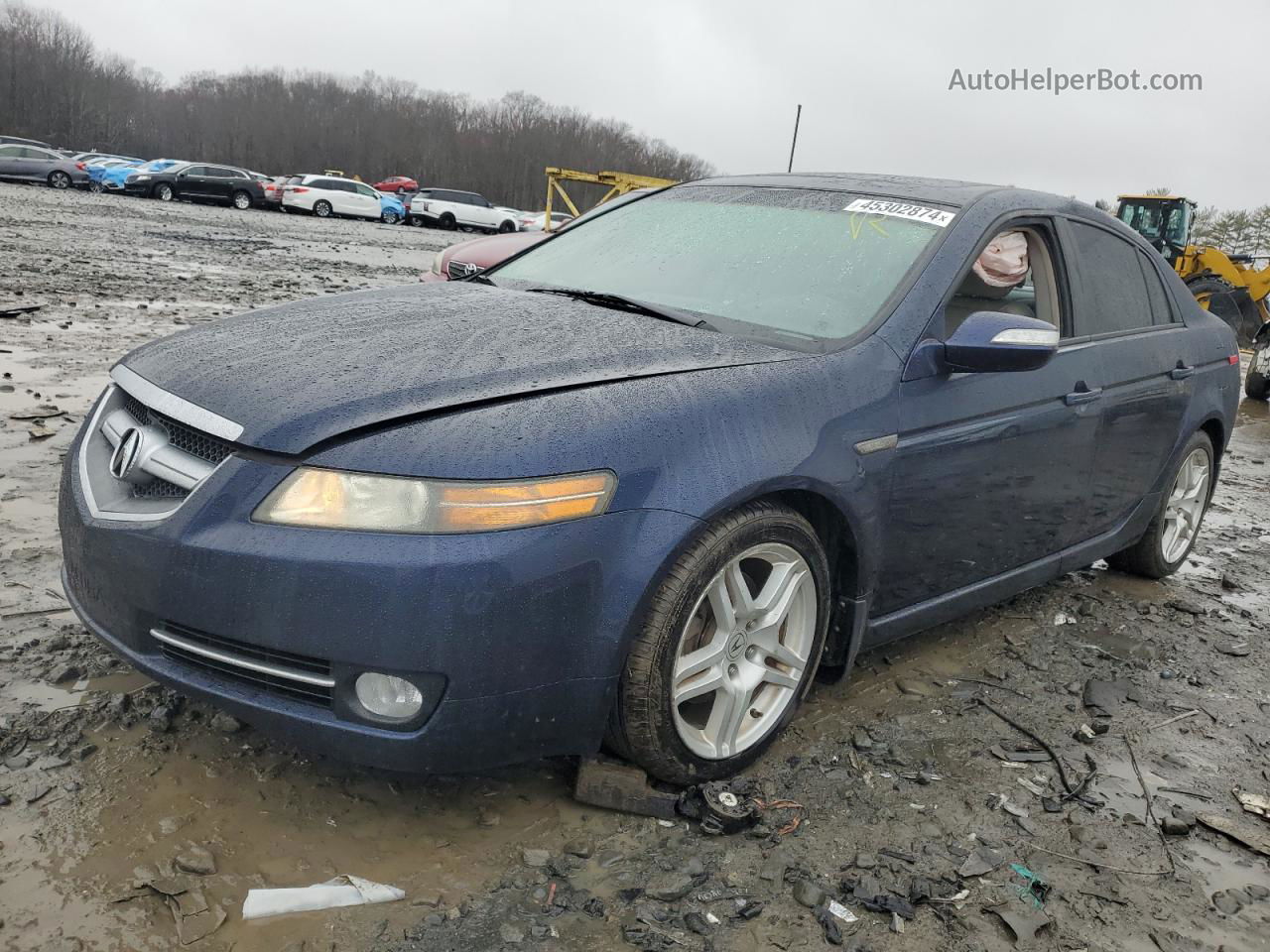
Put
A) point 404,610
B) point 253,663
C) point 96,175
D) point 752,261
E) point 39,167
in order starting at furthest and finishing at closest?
point 96,175
point 39,167
point 752,261
point 253,663
point 404,610

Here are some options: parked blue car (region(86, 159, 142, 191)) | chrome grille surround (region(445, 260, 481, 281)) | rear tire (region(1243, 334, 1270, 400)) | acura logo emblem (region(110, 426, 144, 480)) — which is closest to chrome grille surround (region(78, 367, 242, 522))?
acura logo emblem (region(110, 426, 144, 480))

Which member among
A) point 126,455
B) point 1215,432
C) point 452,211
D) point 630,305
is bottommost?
point 126,455

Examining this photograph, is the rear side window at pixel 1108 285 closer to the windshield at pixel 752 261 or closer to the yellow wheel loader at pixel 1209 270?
the windshield at pixel 752 261

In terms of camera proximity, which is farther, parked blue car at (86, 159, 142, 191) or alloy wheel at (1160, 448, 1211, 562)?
parked blue car at (86, 159, 142, 191)

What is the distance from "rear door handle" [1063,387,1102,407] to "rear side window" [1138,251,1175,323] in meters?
0.77

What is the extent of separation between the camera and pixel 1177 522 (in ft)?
15.5

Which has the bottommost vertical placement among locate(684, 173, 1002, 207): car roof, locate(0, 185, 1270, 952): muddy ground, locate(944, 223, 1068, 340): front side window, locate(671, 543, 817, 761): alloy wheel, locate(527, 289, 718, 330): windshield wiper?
locate(0, 185, 1270, 952): muddy ground

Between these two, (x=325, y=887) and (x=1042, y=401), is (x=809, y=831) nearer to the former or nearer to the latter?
(x=325, y=887)

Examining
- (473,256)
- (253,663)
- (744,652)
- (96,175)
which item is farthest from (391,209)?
(253,663)

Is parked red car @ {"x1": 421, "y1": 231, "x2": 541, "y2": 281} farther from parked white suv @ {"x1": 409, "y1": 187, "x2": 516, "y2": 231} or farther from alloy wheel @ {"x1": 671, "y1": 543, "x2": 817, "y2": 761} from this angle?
parked white suv @ {"x1": 409, "y1": 187, "x2": 516, "y2": 231}

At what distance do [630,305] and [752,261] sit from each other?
443 millimetres

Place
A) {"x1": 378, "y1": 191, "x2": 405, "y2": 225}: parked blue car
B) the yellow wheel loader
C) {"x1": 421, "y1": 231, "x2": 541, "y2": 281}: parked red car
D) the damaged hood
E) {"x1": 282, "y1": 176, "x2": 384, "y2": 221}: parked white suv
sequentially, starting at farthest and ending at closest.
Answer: {"x1": 378, "y1": 191, "x2": 405, "y2": 225}: parked blue car, {"x1": 282, "y1": 176, "x2": 384, "y2": 221}: parked white suv, the yellow wheel loader, {"x1": 421, "y1": 231, "x2": 541, "y2": 281}: parked red car, the damaged hood

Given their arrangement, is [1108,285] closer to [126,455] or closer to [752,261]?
[752,261]

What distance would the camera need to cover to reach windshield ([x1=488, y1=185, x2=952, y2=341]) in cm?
300
